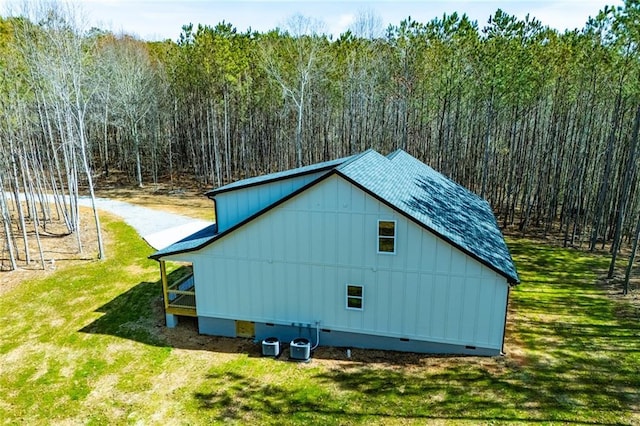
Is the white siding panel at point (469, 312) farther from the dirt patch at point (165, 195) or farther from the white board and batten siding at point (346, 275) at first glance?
the dirt patch at point (165, 195)

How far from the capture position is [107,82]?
1449 inches

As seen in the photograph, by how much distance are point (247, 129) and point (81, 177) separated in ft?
60.3

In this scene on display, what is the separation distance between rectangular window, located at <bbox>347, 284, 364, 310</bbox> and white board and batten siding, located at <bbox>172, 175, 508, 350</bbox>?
15cm

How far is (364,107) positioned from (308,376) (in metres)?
27.8

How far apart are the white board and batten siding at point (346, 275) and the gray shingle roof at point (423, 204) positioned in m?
0.31

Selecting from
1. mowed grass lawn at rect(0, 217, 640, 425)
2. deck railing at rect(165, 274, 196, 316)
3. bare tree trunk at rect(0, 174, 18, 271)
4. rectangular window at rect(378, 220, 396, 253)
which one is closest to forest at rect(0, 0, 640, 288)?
bare tree trunk at rect(0, 174, 18, 271)

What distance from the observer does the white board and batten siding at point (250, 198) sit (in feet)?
43.6

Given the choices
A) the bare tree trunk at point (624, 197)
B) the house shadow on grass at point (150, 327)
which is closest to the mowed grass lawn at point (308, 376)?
the house shadow on grass at point (150, 327)

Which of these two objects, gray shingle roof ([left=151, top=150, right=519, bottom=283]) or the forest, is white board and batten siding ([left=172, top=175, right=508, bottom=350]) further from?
the forest

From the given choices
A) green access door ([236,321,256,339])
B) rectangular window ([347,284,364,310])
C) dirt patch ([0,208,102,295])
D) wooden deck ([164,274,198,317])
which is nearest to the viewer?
rectangular window ([347,284,364,310])

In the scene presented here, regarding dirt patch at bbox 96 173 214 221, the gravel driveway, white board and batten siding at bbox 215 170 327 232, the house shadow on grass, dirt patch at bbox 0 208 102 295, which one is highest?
white board and batten siding at bbox 215 170 327 232

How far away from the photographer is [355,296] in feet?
42.0

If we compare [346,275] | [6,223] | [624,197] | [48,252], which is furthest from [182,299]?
[624,197]

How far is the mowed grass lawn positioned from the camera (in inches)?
402
